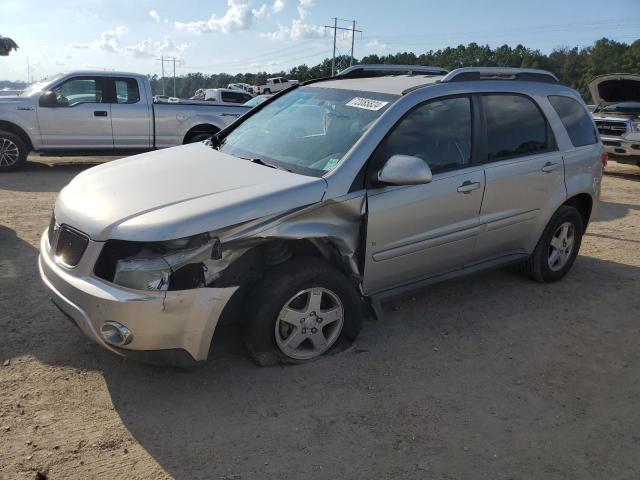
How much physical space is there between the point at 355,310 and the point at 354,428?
2.79 feet

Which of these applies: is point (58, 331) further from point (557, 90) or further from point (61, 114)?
point (61, 114)

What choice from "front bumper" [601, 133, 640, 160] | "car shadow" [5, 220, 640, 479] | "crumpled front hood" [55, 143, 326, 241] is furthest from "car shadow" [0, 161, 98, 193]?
"front bumper" [601, 133, 640, 160]

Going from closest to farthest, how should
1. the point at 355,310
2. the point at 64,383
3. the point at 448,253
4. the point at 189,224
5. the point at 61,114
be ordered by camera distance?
the point at 189,224
the point at 64,383
the point at 355,310
the point at 448,253
the point at 61,114

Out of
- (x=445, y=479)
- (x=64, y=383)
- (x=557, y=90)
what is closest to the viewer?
(x=445, y=479)

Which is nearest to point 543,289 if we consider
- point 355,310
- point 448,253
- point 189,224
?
point 448,253

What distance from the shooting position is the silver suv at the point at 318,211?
2938mm

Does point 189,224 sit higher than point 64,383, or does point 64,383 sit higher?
point 189,224

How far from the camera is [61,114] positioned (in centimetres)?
999

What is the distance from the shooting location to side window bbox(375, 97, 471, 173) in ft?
12.3

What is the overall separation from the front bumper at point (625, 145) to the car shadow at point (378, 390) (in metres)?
8.38

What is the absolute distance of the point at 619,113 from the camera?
13109mm

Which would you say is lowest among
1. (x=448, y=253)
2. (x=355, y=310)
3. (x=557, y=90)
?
(x=355, y=310)

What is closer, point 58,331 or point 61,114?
point 58,331

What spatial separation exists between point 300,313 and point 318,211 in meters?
0.64
